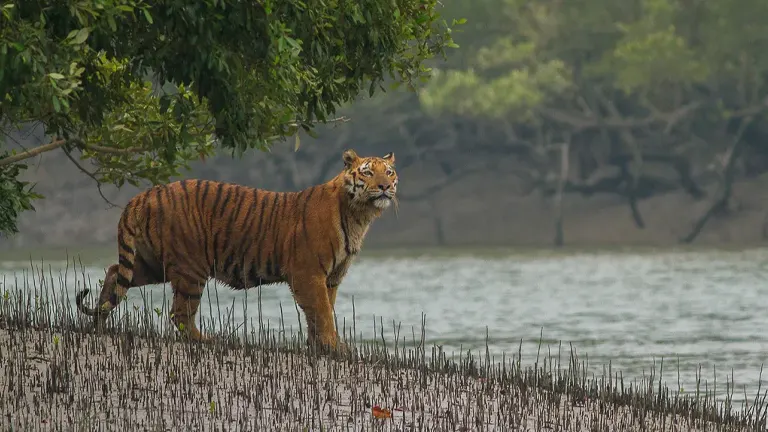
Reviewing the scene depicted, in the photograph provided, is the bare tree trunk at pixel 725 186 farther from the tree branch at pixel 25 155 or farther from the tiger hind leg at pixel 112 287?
the tree branch at pixel 25 155

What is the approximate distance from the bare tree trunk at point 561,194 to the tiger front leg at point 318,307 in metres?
40.3

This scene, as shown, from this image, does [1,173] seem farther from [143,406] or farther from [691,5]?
[691,5]

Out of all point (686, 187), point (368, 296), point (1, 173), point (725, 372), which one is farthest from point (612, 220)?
point (1, 173)

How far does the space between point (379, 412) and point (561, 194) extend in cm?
4311

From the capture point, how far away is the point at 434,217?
5453 centimetres

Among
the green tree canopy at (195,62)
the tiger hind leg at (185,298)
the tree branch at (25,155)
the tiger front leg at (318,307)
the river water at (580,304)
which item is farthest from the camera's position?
the river water at (580,304)

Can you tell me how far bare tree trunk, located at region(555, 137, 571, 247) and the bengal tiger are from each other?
39893 mm

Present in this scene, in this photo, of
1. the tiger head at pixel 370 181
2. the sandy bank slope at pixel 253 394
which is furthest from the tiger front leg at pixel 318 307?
the tiger head at pixel 370 181

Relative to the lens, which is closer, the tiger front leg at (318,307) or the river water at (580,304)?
the tiger front leg at (318,307)

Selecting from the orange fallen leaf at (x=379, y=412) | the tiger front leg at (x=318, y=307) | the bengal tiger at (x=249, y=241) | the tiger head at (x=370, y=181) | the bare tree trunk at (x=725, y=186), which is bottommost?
the orange fallen leaf at (x=379, y=412)

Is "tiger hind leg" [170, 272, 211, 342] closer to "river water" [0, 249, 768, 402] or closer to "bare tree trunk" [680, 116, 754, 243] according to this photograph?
"river water" [0, 249, 768, 402]

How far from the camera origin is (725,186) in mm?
50188

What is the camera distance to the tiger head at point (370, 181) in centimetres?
1318

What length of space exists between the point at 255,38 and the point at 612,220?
145 feet
